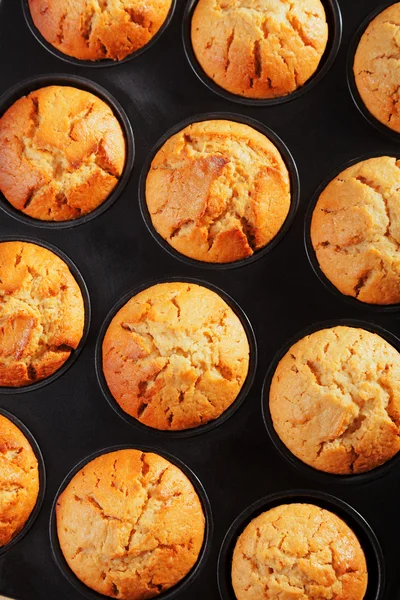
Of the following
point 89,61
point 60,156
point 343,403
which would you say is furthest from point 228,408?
point 89,61

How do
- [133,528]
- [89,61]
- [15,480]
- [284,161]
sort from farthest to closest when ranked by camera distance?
[89,61] < [284,161] < [15,480] < [133,528]

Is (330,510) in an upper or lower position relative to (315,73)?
lower

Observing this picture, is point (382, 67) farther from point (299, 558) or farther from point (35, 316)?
point (299, 558)

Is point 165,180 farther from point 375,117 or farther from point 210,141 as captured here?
point 375,117

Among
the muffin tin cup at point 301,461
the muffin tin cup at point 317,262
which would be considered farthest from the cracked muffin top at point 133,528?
the muffin tin cup at point 317,262

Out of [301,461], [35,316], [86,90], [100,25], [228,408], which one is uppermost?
[100,25]

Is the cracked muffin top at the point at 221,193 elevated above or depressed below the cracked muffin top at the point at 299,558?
above

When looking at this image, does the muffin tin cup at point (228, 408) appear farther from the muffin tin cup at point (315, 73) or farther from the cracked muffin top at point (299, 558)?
the muffin tin cup at point (315, 73)
